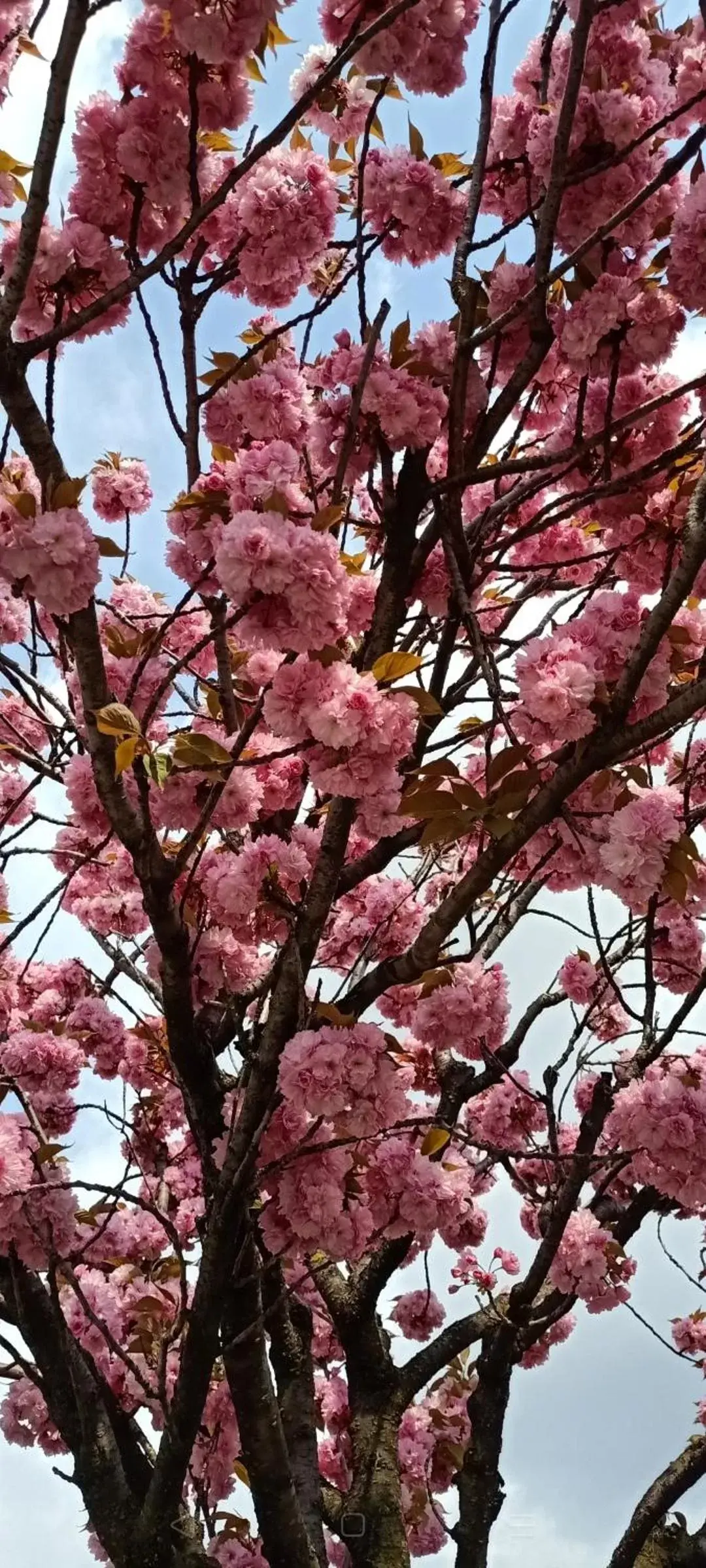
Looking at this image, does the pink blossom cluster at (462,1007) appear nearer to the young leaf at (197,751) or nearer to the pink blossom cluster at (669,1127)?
the pink blossom cluster at (669,1127)

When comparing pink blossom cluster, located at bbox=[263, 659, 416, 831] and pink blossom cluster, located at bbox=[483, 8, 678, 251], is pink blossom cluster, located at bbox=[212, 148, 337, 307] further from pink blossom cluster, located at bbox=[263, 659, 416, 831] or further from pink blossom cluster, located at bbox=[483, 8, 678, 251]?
pink blossom cluster, located at bbox=[263, 659, 416, 831]

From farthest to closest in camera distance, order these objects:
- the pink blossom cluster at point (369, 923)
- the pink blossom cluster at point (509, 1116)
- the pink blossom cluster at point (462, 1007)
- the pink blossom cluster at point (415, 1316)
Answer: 1. the pink blossom cluster at point (415, 1316)
2. the pink blossom cluster at point (509, 1116)
3. the pink blossom cluster at point (369, 923)
4. the pink blossom cluster at point (462, 1007)

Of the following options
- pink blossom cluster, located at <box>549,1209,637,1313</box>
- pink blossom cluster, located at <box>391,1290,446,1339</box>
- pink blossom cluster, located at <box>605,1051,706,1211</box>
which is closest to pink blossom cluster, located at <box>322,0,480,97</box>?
pink blossom cluster, located at <box>605,1051,706,1211</box>

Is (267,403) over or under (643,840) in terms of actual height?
over

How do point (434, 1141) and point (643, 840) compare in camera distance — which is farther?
point (434, 1141)

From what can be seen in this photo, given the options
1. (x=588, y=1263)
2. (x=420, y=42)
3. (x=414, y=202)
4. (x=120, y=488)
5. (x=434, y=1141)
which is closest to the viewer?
(x=420, y=42)

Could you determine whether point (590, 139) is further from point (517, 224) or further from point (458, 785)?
point (458, 785)

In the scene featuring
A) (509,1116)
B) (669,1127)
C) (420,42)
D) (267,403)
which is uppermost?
(420,42)

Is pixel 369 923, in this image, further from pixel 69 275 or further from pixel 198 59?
pixel 198 59

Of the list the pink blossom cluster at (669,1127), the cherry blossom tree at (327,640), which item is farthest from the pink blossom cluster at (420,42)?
the pink blossom cluster at (669,1127)

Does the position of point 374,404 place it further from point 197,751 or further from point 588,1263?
point 588,1263

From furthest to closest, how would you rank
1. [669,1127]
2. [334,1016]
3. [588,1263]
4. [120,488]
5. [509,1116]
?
1. [509,1116]
2. [588,1263]
3. [120,488]
4. [669,1127]
5. [334,1016]

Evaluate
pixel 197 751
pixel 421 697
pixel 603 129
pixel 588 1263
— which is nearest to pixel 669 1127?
pixel 588 1263

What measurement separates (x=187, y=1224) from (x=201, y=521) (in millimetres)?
3360
